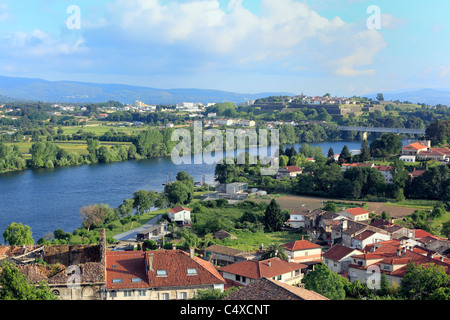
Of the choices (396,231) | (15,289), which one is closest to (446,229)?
(396,231)

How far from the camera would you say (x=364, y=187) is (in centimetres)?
1409

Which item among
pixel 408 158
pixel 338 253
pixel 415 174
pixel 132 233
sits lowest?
pixel 132 233

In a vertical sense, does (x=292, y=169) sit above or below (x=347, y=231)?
above

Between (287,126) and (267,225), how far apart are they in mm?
21047

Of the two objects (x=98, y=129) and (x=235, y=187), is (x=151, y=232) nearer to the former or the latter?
(x=235, y=187)

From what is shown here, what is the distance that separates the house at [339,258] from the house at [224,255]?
4.24 feet

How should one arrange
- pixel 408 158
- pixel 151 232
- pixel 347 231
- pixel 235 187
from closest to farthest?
pixel 347 231, pixel 151 232, pixel 235 187, pixel 408 158

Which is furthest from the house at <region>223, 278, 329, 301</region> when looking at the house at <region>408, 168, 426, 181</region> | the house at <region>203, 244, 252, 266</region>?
the house at <region>408, 168, 426, 181</region>

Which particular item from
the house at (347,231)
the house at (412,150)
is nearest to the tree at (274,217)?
the house at (347,231)

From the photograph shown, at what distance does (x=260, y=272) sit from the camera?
613cm

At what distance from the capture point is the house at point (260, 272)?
240 inches

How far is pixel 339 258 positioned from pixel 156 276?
366 centimetres

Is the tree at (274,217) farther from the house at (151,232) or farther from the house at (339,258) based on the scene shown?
the house at (339,258)

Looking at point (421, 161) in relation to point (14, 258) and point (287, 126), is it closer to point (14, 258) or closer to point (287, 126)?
point (14, 258)
